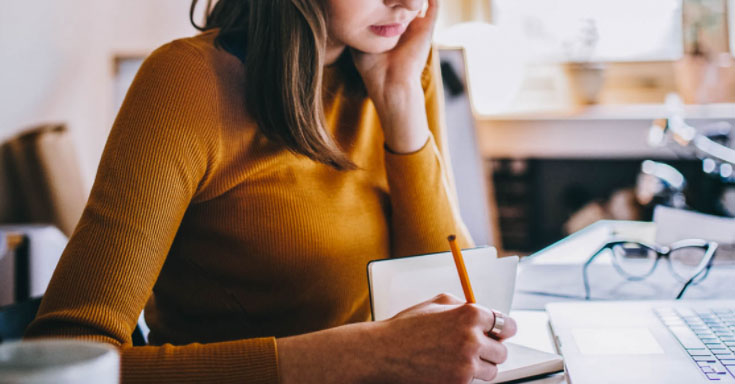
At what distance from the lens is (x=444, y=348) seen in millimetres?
525

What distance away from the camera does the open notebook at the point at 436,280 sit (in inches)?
24.8

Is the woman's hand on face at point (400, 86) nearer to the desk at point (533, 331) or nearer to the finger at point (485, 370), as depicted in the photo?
the desk at point (533, 331)

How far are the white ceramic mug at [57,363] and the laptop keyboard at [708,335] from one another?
0.51 metres

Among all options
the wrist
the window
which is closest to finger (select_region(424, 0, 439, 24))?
the wrist

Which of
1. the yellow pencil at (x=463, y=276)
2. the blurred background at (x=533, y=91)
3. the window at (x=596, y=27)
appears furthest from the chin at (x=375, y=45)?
the window at (x=596, y=27)

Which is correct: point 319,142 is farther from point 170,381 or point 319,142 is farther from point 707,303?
point 707,303

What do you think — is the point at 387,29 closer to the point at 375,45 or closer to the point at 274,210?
the point at 375,45

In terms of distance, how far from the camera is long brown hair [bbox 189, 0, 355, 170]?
752 millimetres

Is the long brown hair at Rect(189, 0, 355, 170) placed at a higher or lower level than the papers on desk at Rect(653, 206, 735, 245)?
higher

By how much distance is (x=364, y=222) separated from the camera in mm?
852

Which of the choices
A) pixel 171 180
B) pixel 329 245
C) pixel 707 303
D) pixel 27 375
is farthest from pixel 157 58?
pixel 707 303

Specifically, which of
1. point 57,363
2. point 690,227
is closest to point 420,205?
point 690,227

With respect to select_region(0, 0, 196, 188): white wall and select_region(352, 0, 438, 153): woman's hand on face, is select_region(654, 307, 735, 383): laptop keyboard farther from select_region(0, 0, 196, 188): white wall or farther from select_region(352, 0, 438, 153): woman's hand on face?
select_region(0, 0, 196, 188): white wall

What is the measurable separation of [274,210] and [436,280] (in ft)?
0.71
